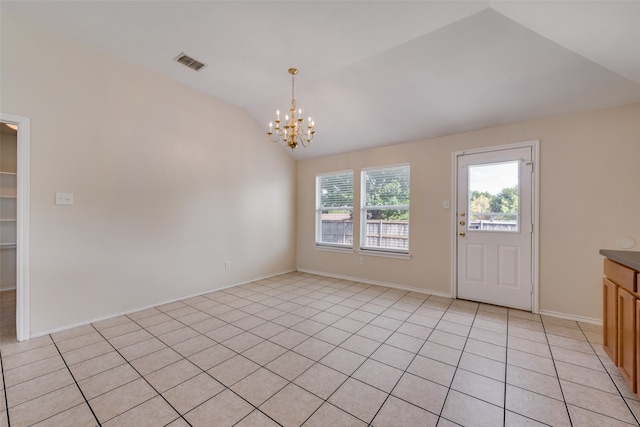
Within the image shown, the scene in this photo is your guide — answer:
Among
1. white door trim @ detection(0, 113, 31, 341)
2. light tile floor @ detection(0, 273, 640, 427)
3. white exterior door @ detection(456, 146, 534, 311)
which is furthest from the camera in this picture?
white exterior door @ detection(456, 146, 534, 311)

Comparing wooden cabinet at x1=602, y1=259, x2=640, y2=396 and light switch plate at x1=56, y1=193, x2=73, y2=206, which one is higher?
light switch plate at x1=56, y1=193, x2=73, y2=206

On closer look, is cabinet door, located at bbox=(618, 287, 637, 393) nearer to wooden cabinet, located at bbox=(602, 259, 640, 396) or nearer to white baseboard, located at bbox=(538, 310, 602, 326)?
wooden cabinet, located at bbox=(602, 259, 640, 396)

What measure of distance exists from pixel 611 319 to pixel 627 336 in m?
0.36

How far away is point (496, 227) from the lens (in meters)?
3.46

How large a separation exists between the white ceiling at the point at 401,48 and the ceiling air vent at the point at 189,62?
8 cm

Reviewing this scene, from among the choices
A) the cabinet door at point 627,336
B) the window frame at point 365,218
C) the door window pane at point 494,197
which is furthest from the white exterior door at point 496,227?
the cabinet door at point 627,336

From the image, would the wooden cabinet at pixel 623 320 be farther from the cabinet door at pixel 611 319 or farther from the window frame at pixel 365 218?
the window frame at pixel 365 218

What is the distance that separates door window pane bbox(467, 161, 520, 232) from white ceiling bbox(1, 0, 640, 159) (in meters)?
0.62

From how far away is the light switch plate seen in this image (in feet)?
8.79

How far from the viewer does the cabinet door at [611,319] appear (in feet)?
6.44

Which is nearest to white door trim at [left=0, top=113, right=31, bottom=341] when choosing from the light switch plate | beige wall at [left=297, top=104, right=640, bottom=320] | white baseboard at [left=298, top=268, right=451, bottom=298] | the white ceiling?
the light switch plate

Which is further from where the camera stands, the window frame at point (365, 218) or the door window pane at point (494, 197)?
the window frame at point (365, 218)

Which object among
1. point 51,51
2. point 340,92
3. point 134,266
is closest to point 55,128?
point 51,51

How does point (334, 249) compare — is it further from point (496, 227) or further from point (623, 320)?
point (623, 320)
